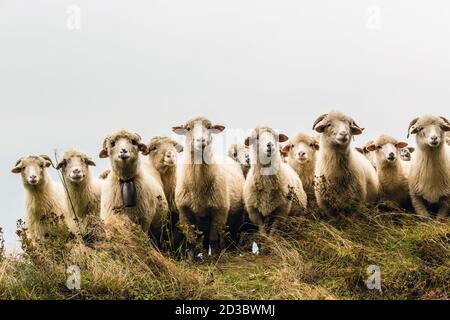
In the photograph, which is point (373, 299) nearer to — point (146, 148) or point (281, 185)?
point (281, 185)

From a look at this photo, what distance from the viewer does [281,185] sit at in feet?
49.3

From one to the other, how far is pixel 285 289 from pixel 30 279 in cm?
378

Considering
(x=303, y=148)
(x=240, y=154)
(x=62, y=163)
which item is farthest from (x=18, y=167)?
(x=303, y=148)

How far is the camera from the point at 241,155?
16828 mm

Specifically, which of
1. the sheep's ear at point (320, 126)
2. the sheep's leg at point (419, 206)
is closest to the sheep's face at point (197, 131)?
the sheep's ear at point (320, 126)

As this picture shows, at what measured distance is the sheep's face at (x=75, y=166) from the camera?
15266 mm

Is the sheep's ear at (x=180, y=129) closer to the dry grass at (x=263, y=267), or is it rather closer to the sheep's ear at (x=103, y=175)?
the dry grass at (x=263, y=267)

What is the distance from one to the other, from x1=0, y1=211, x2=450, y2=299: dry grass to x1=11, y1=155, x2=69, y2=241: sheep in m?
2.29

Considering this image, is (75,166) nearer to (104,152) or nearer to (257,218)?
(104,152)

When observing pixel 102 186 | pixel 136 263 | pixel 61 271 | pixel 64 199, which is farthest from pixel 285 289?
pixel 64 199

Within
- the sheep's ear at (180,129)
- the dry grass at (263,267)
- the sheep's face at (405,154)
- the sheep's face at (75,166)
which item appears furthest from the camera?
the sheep's face at (405,154)

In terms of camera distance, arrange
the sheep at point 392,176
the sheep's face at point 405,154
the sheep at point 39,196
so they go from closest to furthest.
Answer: the sheep at point 392,176, the sheep at point 39,196, the sheep's face at point 405,154

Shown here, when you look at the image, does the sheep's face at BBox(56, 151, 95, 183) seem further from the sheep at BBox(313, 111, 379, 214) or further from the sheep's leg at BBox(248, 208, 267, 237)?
the sheep at BBox(313, 111, 379, 214)

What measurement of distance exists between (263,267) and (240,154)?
3.39 metres
